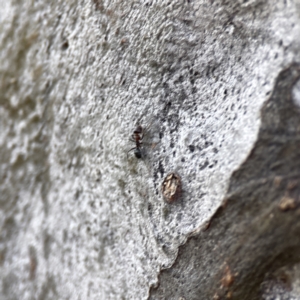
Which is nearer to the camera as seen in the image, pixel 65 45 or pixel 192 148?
pixel 192 148

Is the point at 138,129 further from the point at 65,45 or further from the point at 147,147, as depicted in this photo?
the point at 65,45

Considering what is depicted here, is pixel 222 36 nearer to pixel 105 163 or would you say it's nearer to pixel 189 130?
pixel 189 130

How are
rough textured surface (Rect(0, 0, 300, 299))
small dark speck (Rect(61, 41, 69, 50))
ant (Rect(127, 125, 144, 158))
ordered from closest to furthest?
rough textured surface (Rect(0, 0, 300, 299)) → ant (Rect(127, 125, 144, 158)) → small dark speck (Rect(61, 41, 69, 50))

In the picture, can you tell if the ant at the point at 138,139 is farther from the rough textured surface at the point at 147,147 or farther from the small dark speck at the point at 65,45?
the small dark speck at the point at 65,45

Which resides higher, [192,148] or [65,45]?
[65,45]

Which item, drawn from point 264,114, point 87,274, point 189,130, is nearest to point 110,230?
point 87,274

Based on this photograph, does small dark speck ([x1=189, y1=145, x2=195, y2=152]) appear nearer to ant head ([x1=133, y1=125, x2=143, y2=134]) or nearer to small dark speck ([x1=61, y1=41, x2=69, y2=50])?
ant head ([x1=133, y1=125, x2=143, y2=134])

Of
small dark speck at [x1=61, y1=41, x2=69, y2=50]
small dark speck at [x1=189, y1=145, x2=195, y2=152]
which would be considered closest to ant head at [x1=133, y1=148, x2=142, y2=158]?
small dark speck at [x1=189, y1=145, x2=195, y2=152]

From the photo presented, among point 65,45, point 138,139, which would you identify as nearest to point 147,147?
point 138,139
